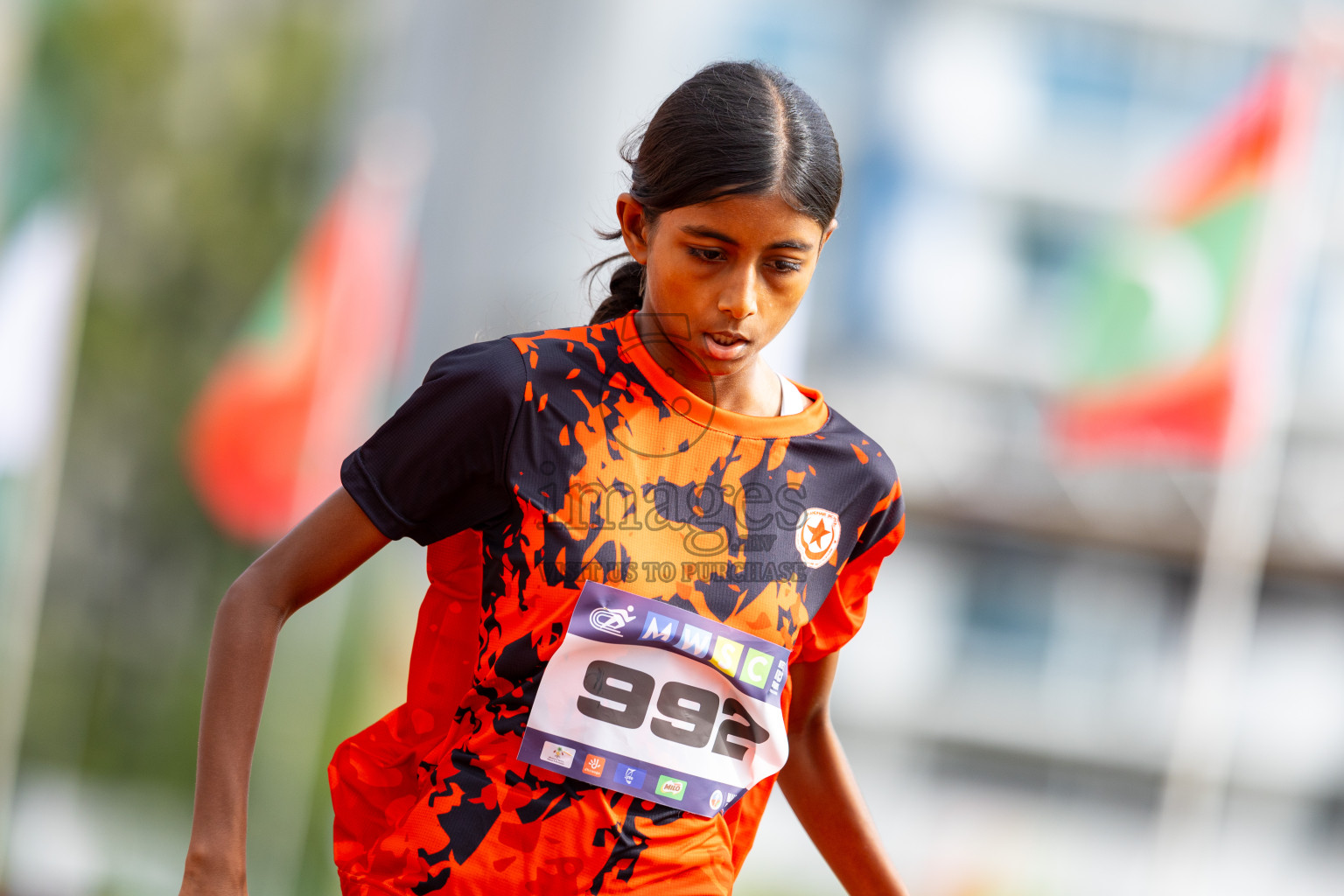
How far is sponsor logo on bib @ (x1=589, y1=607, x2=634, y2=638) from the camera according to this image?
1.65 meters

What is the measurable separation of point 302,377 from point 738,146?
8.74 meters

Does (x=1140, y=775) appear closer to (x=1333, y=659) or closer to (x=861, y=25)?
(x=1333, y=659)

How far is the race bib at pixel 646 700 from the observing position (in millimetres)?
1651

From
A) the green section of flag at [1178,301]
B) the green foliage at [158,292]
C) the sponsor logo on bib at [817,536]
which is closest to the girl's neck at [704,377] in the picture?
the sponsor logo on bib at [817,536]

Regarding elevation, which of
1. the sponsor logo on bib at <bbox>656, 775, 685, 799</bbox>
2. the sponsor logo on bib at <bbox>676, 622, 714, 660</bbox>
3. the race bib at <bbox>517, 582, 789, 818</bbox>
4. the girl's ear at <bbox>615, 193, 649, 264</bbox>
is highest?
the girl's ear at <bbox>615, 193, 649, 264</bbox>

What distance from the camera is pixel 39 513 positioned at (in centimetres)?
844

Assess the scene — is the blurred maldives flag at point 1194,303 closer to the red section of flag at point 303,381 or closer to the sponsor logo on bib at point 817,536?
the red section of flag at point 303,381

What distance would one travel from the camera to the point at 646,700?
168cm

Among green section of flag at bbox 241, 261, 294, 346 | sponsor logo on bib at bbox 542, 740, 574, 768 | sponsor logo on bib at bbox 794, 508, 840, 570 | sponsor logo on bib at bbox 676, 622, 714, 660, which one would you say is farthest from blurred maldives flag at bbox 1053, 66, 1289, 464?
sponsor logo on bib at bbox 542, 740, 574, 768

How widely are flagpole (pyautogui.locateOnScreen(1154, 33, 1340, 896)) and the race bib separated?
24.3 ft

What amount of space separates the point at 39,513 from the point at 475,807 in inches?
295

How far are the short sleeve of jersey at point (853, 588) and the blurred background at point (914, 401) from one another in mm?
13055

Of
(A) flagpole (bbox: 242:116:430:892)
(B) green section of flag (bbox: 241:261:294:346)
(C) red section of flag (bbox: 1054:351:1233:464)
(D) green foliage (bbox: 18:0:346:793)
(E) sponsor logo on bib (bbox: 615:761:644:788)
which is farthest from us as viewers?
(D) green foliage (bbox: 18:0:346:793)

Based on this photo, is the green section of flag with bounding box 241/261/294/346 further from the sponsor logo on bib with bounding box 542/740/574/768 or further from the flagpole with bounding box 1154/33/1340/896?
the sponsor logo on bib with bounding box 542/740/574/768
